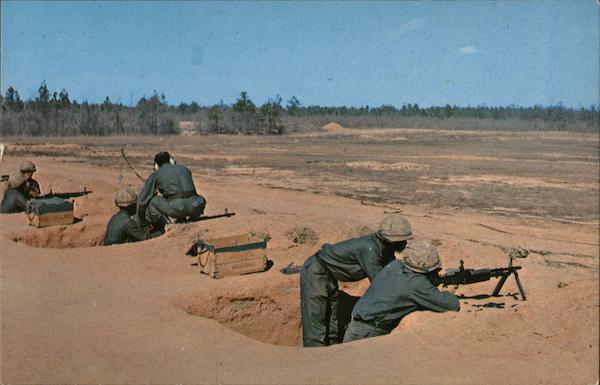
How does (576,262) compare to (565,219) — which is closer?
(576,262)

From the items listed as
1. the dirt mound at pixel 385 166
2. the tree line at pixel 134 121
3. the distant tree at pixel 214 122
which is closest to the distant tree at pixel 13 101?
the tree line at pixel 134 121

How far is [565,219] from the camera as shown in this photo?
11422mm

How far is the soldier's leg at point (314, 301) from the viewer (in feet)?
19.6

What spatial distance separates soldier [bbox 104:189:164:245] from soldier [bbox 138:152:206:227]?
163mm

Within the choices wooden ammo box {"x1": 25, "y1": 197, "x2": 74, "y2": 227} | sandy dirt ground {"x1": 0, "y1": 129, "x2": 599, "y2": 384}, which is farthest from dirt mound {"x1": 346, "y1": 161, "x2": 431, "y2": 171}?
wooden ammo box {"x1": 25, "y1": 197, "x2": 74, "y2": 227}

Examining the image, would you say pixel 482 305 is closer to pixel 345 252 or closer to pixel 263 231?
pixel 345 252

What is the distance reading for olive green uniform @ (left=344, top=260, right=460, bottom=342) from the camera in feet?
15.7

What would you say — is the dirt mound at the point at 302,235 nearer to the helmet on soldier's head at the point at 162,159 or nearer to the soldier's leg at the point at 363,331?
the helmet on soldier's head at the point at 162,159

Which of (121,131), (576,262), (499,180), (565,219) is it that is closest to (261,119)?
(121,131)

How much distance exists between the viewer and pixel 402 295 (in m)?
4.82

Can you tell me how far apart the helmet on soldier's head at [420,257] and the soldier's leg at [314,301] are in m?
1.38

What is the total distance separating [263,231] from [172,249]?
1.46m

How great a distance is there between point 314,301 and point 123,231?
3822mm

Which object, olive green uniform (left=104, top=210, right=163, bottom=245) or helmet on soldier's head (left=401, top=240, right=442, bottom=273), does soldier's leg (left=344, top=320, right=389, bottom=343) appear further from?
olive green uniform (left=104, top=210, right=163, bottom=245)
